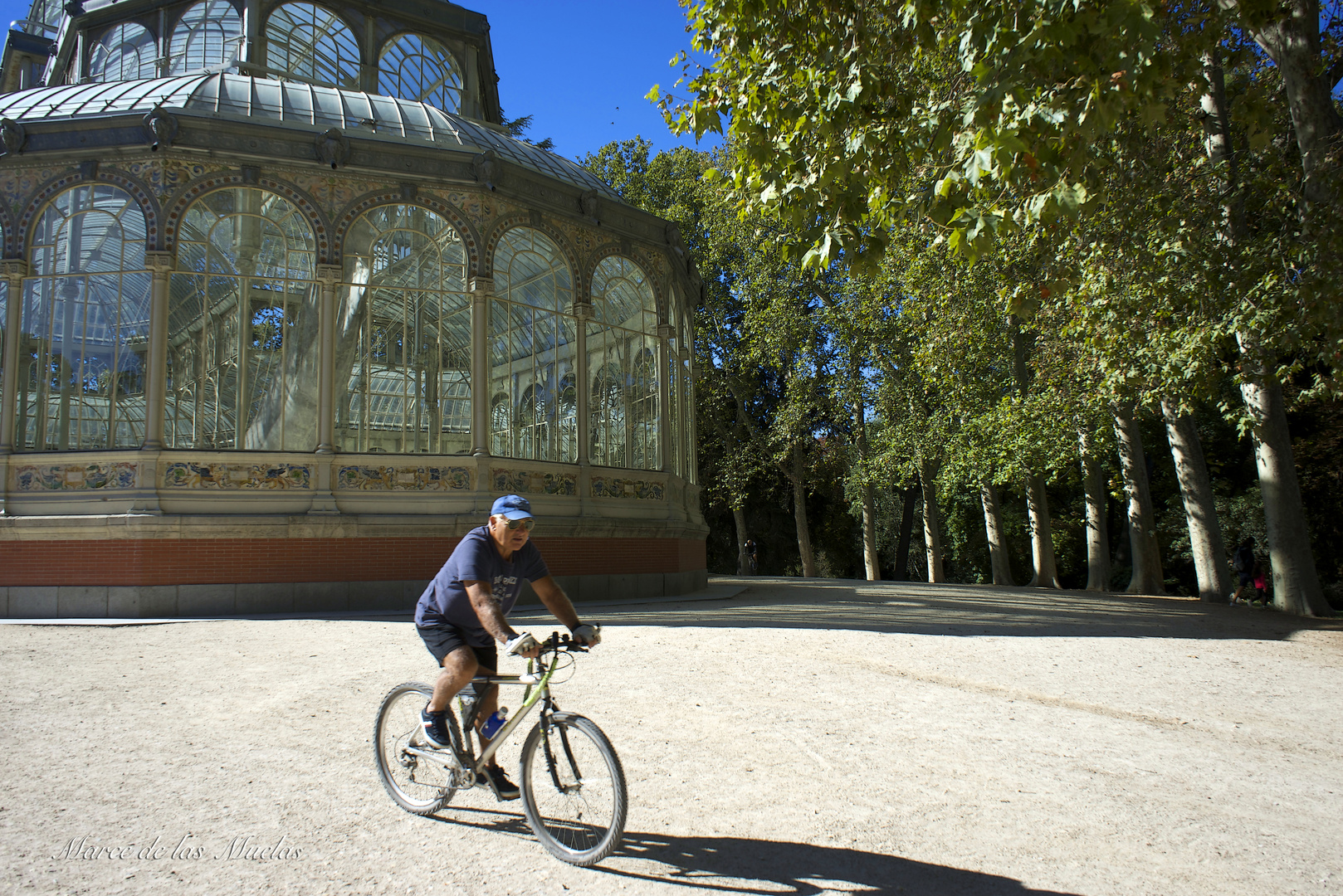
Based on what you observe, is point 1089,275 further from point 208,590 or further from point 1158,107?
point 208,590

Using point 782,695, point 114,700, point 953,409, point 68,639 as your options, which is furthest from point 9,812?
point 953,409

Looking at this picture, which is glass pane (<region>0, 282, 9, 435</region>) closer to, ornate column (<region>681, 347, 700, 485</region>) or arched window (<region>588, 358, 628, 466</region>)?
arched window (<region>588, 358, 628, 466</region>)

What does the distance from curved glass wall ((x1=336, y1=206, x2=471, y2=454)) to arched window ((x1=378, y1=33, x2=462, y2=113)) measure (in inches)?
252

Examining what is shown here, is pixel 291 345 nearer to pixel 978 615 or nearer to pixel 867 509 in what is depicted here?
pixel 978 615

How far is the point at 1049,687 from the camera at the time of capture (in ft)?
24.7

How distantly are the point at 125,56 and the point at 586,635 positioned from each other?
21.6 meters

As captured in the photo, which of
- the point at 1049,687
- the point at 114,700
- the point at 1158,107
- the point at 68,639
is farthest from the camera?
the point at 68,639

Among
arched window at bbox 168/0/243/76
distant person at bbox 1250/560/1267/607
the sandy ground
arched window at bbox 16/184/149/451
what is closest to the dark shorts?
the sandy ground

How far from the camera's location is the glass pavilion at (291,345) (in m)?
13.2

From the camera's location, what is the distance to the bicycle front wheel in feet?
11.8

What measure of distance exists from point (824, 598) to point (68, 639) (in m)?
11.7

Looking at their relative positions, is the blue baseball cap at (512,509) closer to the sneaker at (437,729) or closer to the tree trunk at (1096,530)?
the sneaker at (437,729)

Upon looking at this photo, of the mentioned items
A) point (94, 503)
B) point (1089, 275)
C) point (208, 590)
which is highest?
point (1089, 275)

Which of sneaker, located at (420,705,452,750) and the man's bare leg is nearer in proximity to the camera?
the man's bare leg
